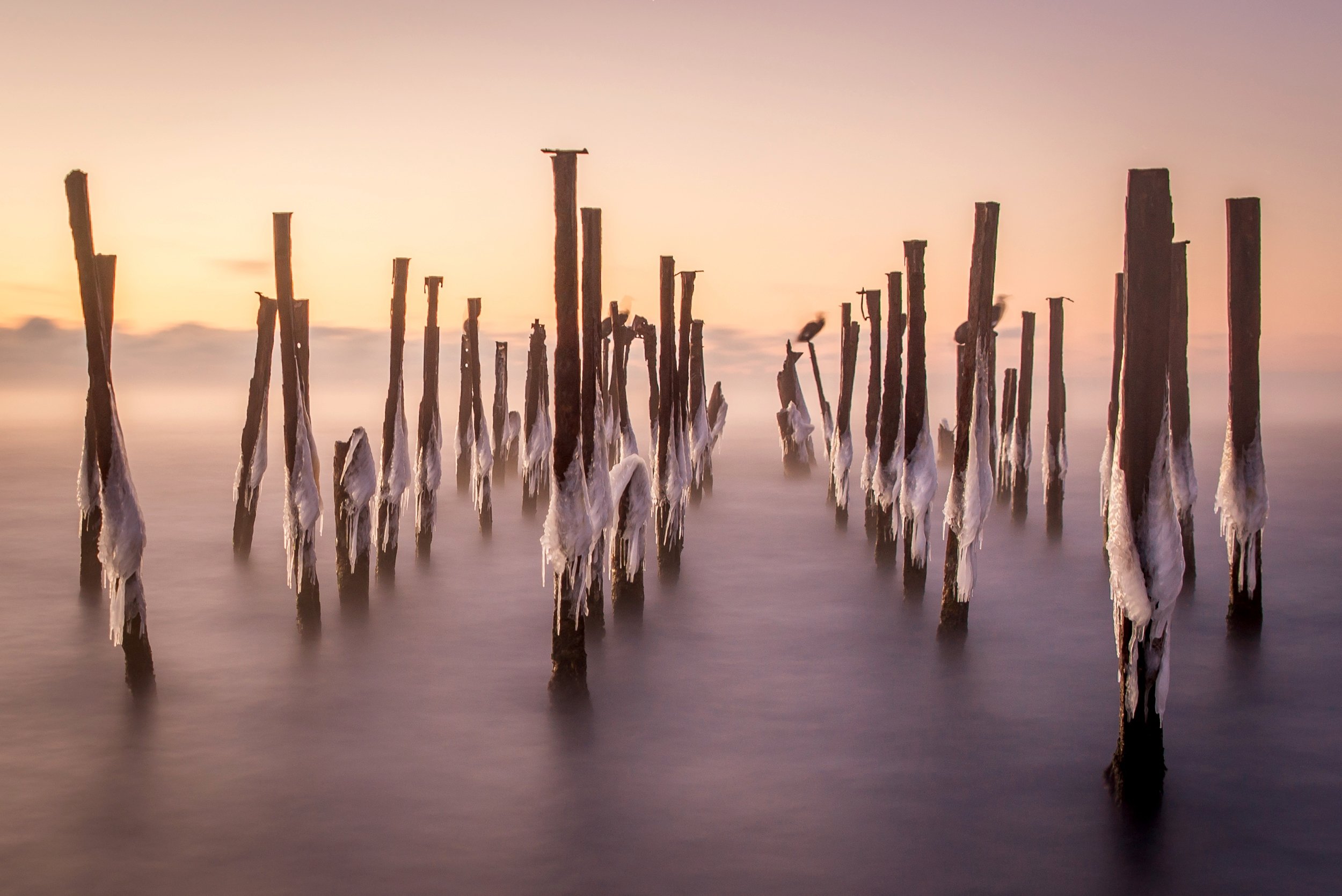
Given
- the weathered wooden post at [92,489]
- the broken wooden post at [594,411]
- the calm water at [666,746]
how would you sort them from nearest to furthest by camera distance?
the calm water at [666,746], the broken wooden post at [594,411], the weathered wooden post at [92,489]

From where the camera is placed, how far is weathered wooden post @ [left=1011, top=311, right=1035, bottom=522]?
16703 mm

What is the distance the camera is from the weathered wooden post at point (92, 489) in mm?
10000

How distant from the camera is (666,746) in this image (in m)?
7.36

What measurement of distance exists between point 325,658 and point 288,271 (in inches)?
141

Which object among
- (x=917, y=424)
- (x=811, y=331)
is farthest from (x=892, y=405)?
(x=811, y=331)

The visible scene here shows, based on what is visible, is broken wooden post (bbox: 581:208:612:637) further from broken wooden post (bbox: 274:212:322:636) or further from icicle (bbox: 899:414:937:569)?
icicle (bbox: 899:414:937:569)

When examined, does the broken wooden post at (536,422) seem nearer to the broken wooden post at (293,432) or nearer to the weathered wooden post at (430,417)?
the weathered wooden post at (430,417)

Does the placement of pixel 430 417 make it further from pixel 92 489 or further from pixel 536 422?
pixel 536 422

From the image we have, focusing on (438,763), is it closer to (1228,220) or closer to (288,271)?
(288,271)

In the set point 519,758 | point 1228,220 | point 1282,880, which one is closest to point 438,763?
point 519,758

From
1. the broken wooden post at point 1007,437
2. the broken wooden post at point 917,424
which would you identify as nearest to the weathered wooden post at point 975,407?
the broken wooden post at point 917,424

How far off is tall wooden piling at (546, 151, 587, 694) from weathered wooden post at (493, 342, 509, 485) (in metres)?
14.7

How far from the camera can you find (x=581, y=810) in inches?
250

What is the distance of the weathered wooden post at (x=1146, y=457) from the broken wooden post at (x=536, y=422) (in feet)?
45.1
